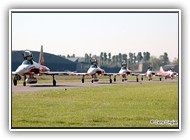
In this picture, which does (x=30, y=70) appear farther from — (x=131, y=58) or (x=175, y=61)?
(x=175, y=61)

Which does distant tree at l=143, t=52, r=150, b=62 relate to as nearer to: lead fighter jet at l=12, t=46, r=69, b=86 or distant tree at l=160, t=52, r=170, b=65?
distant tree at l=160, t=52, r=170, b=65

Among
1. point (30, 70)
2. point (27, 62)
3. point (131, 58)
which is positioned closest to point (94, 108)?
point (131, 58)

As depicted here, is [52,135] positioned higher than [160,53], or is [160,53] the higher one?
[160,53]

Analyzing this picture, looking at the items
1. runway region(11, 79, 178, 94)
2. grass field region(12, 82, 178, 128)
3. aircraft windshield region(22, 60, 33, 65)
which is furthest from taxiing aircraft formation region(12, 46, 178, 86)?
grass field region(12, 82, 178, 128)

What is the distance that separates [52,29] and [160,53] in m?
2.15

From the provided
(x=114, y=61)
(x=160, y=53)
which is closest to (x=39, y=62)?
(x=114, y=61)

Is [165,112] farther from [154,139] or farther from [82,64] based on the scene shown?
[82,64]

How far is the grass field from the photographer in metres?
11.8

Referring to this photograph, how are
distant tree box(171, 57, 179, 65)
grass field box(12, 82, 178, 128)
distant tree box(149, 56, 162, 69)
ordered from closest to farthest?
grass field box(12, 82, 178, 128), distant tree box(171, 57, 179, 65), distant tree box(149, 56, 162, 69)

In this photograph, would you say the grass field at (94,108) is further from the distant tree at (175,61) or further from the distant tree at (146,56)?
the distant tree at (146,56)

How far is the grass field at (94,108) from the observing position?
11828 millimetres

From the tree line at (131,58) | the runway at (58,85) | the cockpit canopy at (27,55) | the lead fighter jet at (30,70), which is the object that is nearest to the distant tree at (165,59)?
the tree line at (131,58)

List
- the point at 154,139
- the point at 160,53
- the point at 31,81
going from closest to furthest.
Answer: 1. the point at 154,139
2. the point at 160,53
3. the point at 31,81

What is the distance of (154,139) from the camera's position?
38.3ft
